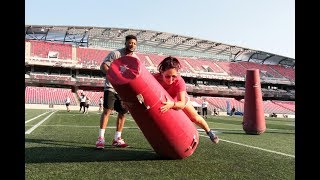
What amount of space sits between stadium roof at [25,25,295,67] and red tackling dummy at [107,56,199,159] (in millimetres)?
50762

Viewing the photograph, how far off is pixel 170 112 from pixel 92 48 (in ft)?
170

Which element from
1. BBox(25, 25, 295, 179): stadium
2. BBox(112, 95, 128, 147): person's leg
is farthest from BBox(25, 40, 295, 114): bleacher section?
BBox(112, 95, 128, 147): person's leg

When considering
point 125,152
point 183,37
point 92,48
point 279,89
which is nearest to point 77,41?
point 92,48

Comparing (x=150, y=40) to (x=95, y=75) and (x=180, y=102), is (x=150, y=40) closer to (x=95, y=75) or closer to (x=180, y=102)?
(x=95, y=75)

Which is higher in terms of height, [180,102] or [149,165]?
[180,102]

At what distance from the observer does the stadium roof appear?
179 ft

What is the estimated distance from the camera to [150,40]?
193ft

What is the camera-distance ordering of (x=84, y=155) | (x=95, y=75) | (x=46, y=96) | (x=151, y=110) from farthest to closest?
1. (x=95, y=75)
2. (x=46, y=96)
3. (x=84, y=155)
4. (x=151, y=110)

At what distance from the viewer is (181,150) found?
12.1 feet

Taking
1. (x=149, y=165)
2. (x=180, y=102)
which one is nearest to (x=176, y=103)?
(x=180, y=102)

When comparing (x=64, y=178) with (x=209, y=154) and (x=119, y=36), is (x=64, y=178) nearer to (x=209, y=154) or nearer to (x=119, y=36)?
(x=209, y=154)

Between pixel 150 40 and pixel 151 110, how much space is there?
56057mm

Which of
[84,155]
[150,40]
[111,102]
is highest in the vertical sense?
[150,40]

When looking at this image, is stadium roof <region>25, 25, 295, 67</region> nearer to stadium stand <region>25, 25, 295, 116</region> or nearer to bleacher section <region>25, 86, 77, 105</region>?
stadium stand <region>25, 25, 295, 116</region>
